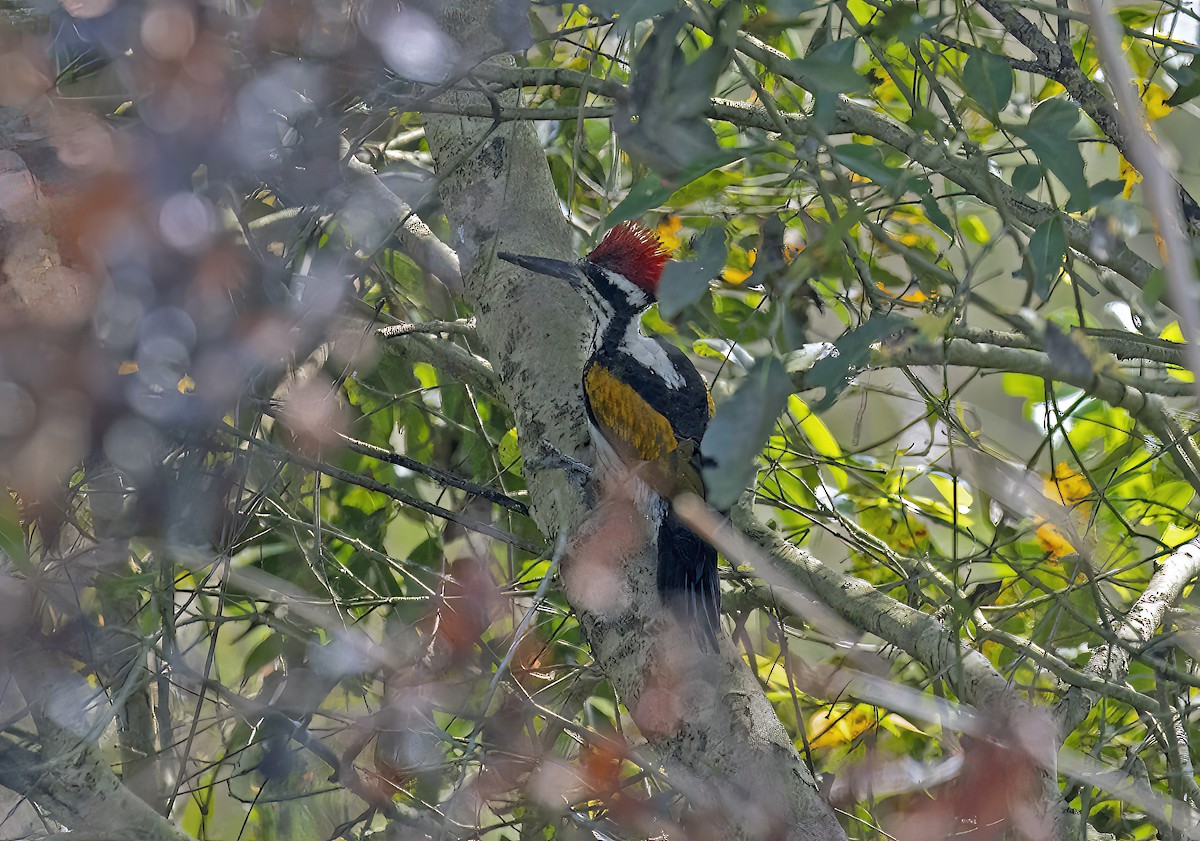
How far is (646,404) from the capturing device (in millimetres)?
2875

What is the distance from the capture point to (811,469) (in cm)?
301

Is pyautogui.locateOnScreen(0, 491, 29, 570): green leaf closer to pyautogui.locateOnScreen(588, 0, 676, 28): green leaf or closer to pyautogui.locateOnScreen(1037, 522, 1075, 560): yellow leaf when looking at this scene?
pyautogui.locateOnScreen(588, 0, 676, 28): green leaf

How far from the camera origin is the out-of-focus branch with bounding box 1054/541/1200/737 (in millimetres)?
2039

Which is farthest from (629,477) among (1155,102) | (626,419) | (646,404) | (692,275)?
(1155,102)

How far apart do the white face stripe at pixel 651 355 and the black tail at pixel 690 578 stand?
49cm

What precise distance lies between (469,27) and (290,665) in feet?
4.74

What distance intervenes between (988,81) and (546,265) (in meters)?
1.18

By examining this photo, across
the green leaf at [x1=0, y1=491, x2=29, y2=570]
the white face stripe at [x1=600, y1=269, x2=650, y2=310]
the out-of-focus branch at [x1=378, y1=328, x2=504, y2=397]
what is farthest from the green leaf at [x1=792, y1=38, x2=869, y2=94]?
the white face stripe at [x1=600, y1=269, x2=650, y2=310]

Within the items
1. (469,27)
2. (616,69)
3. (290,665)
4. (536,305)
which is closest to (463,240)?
(536,305)

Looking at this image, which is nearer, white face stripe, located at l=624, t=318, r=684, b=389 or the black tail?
the black tail

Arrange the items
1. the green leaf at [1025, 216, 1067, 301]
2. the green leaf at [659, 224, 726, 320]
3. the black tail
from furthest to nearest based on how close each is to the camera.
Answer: the black tail, the green leaf at [1025, 216, 1067, 301], the green leaf at [659, 224, 726, 320]

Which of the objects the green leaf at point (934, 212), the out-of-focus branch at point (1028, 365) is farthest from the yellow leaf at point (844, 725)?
the green leaf at point (934, 212)

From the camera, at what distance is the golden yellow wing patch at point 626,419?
8.37ft

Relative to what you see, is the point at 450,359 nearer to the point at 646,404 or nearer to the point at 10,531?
the point at 646,404
